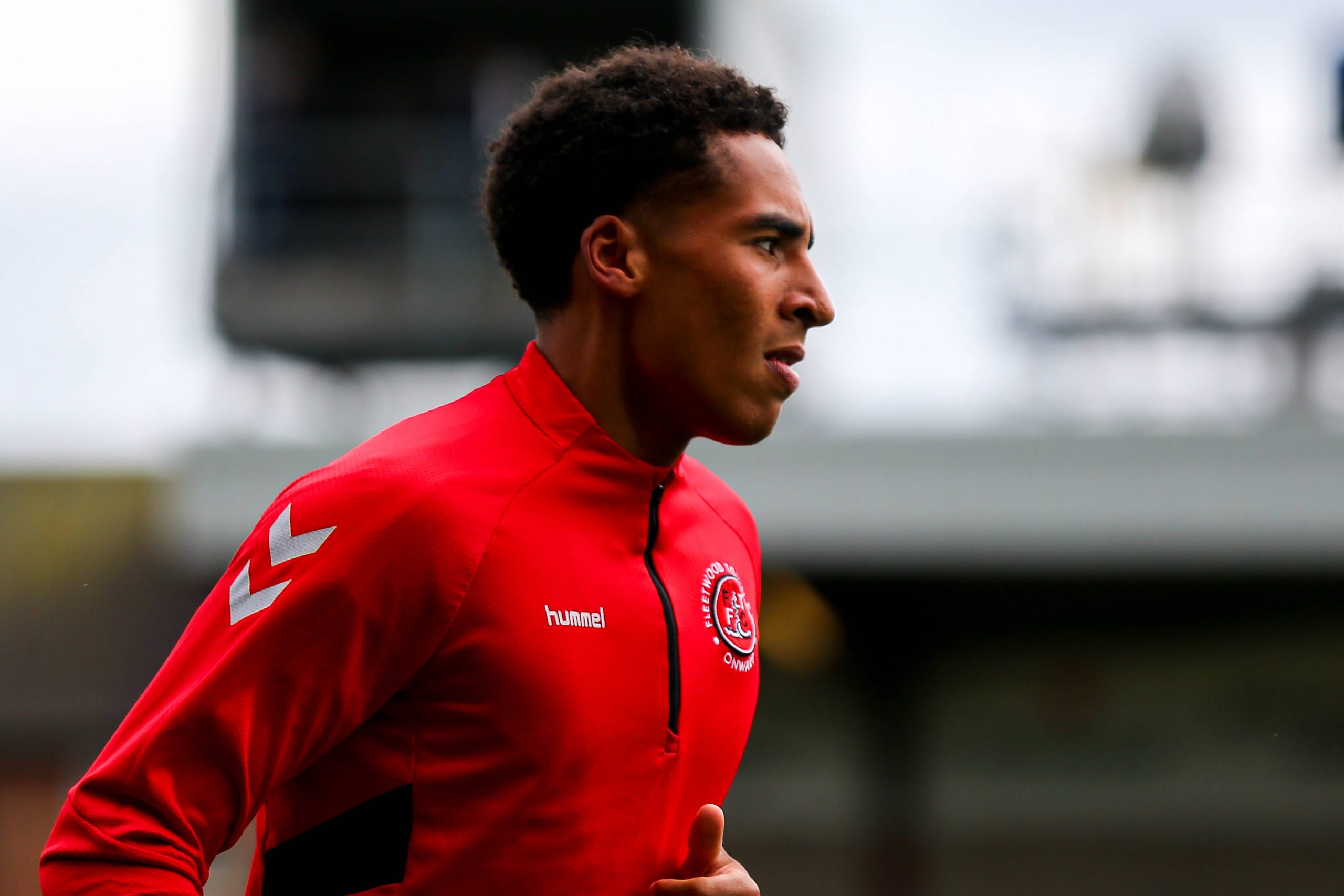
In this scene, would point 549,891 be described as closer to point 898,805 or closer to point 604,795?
point 604,795

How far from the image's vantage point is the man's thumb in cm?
208

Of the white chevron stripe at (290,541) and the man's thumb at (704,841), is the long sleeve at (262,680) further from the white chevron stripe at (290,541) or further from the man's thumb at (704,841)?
the man's thumb at (704,841)

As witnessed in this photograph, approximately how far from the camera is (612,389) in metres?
2.26

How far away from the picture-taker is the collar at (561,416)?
2211mm

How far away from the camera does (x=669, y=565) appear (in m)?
2.28

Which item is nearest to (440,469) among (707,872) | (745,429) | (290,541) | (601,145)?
(290,541)

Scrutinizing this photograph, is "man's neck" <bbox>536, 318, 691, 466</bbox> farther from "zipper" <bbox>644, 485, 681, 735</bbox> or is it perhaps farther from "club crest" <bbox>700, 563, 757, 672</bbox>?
"club crest" <bbox>700, 563, 757, 672</bbox>

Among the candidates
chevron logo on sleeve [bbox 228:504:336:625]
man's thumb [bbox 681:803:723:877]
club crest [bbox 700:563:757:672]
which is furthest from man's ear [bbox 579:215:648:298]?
man's thumb [bbox 681:803:723:877]

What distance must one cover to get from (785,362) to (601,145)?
42cm

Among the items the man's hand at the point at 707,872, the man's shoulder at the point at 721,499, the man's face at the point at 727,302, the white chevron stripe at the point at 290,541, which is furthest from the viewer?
the man's shoulder at the point at 721,499

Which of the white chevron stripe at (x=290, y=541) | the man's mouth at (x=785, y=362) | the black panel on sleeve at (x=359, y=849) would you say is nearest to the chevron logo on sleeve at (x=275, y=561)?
the white chevron stripe at (x=290, y=541)

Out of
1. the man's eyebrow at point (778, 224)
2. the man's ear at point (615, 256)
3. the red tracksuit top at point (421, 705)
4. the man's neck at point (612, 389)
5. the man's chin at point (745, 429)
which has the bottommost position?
the red tracksuit top at point (421, 705)

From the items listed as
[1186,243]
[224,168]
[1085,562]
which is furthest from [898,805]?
[224,168]

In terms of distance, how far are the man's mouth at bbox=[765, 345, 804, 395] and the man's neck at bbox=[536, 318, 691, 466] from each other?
Answer: 0.58ft
